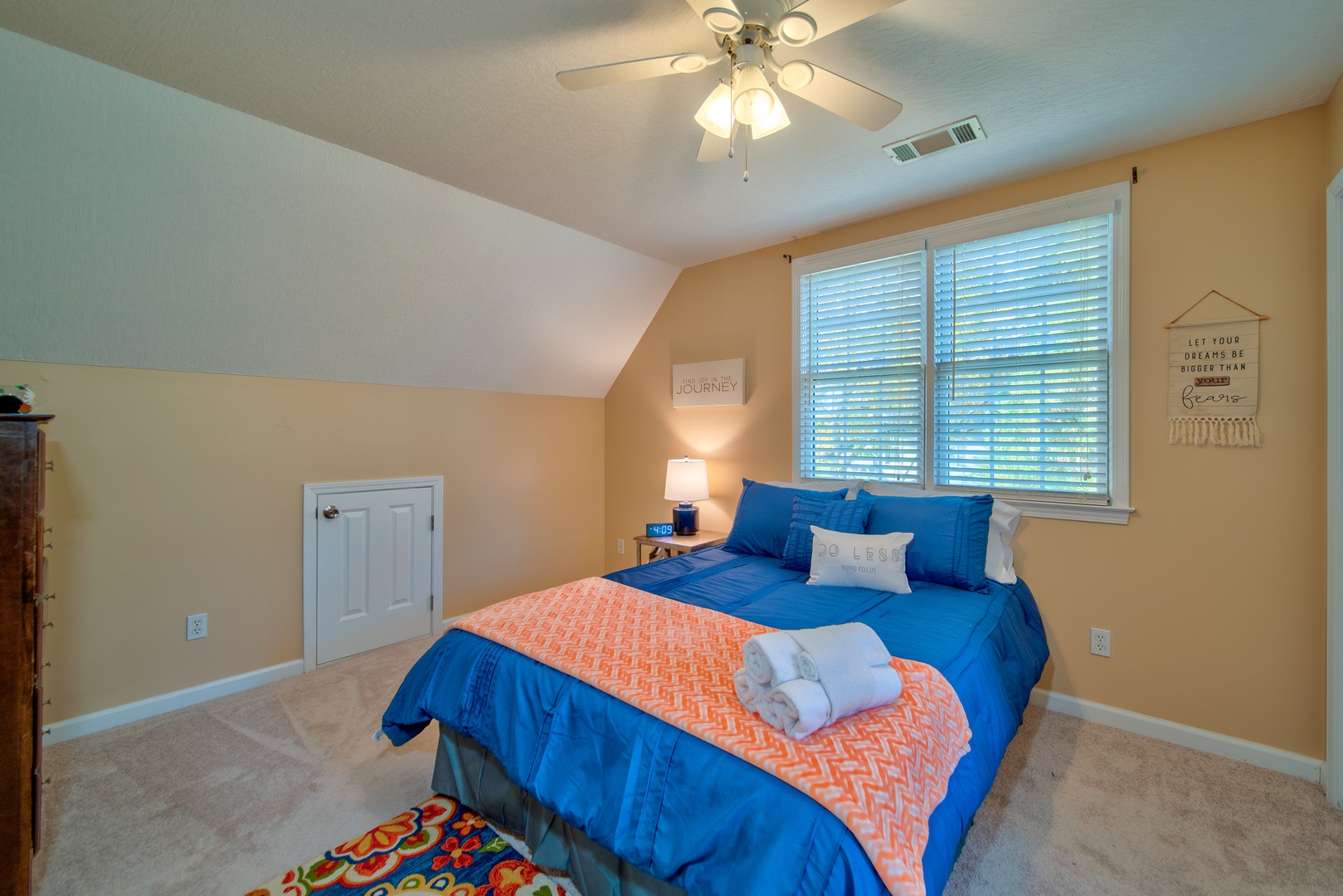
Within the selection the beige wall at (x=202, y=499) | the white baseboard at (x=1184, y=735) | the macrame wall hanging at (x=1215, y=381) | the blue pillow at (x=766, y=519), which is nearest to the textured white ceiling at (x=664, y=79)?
the macrame wall hanging at (x=1215, y=381)

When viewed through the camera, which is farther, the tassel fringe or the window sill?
the window sill

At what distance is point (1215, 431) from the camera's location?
2254 millimetres

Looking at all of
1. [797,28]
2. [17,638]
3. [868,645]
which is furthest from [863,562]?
[17,638]

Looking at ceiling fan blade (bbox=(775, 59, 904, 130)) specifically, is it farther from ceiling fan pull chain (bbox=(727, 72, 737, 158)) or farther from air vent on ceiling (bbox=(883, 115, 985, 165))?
air vent on ceiling (bbox=(883, 115, 985, 165))

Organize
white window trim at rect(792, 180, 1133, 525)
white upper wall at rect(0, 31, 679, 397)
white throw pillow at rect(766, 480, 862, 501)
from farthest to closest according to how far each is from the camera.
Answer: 1. white throw pillow at rect(766, 480, 862, 501)
2. white window trim at rect(792, 180, 1133, 525)
3. white upper wall at rect(0, 31, 679, 397)

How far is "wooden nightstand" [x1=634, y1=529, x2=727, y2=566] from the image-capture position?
3385 millimetres

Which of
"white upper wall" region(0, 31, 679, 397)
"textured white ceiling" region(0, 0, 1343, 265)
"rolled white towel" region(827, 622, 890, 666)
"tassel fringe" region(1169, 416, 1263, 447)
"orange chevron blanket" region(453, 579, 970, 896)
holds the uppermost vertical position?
"textured white ceiling" region(0, 0, 1343, 265)

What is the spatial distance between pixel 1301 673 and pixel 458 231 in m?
3.98

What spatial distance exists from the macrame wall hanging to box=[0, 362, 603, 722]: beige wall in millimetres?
3590

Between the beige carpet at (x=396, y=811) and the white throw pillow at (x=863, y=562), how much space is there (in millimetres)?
794

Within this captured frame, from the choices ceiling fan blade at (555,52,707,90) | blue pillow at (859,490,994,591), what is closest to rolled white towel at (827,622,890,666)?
blue pillow at (859,490,994,591)

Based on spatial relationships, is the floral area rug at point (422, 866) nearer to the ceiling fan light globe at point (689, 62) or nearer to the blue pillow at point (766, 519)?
the blue pillow at point (766, 519)

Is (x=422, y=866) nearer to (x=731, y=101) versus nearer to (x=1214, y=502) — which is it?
(x=731, y=101)

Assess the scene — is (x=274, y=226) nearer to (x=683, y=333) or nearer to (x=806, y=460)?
(x=683, y=333)
